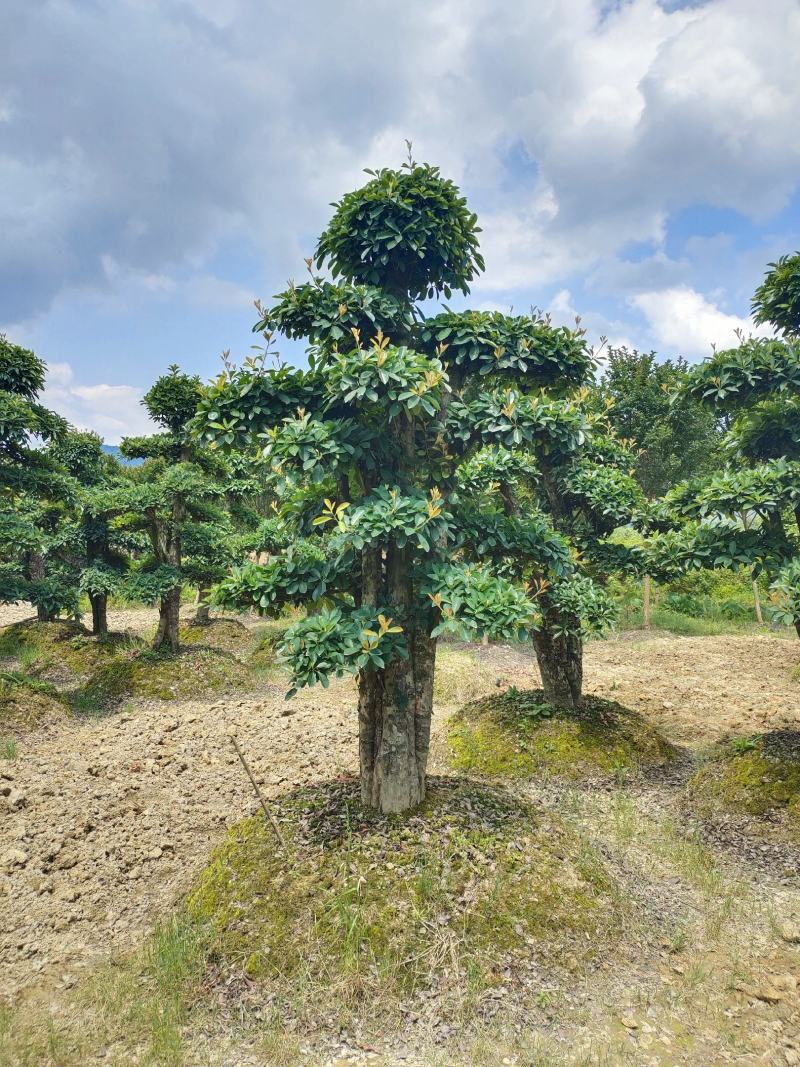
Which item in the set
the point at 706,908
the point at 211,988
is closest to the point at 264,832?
the point at 211,988

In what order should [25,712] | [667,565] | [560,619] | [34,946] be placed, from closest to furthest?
[34,946] → [667,565] → [560,619] → [25,712]

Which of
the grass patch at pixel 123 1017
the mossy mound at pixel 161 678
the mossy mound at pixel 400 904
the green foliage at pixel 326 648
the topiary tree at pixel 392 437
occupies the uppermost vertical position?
the topiary tree at pixel 392 437

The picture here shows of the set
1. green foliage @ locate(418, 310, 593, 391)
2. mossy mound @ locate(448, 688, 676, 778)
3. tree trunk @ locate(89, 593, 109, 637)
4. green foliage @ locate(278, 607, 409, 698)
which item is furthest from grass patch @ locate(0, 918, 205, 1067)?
tree trunk @ locate(89, 593, 109, 637)

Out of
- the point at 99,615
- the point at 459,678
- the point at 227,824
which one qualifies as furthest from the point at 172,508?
the point at 227,824

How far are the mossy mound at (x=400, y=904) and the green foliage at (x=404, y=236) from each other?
4.94 metres

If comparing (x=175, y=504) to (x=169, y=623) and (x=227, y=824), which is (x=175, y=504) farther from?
(x=227, y=824)

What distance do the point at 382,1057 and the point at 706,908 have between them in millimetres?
3014

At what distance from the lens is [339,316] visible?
17.2ft

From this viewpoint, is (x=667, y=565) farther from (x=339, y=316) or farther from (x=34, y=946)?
(x=34, y=946)

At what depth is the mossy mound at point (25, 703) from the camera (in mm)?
10008

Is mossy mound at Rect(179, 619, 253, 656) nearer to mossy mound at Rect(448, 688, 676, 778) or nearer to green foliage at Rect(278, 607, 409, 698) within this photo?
mossy mound at Rect(448, 688, 676, 778)

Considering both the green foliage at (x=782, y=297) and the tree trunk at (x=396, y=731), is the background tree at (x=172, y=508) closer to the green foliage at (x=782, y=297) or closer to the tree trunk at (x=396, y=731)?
the tree trunk at (x=396, y=731)

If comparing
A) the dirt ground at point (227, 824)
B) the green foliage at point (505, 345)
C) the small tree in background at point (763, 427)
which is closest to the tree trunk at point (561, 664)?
the dirt ground at point (227, 824)

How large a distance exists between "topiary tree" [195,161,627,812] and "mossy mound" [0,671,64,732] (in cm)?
701
